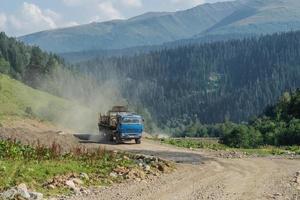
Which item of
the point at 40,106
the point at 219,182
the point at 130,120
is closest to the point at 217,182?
the point at 219,182

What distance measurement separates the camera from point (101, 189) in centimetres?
2353

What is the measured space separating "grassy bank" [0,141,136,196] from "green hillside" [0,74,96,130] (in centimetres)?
8671

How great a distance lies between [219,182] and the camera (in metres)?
26.4

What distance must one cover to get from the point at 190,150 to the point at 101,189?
22666mm

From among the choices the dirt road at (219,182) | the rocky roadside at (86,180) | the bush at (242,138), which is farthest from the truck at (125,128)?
the rocky roadside at (86,180)

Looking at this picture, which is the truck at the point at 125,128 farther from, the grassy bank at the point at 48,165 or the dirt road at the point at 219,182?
the grassy bank at the point at 48,165

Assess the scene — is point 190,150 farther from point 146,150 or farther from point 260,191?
point 260,191

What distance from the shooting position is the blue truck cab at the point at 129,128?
51.0 metres

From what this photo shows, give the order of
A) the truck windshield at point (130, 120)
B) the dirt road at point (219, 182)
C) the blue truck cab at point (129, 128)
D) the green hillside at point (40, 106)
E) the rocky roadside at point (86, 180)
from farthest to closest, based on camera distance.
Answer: the green hillside at point (40, 106) < the truck windshield at point (130, 120) < the blue truck cab at point (129, 128) < the dirt road at point (219, 182) < the rocky roadside at point (86, 180)

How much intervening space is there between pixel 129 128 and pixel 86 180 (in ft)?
86.5

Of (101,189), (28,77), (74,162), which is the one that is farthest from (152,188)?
(28,77)

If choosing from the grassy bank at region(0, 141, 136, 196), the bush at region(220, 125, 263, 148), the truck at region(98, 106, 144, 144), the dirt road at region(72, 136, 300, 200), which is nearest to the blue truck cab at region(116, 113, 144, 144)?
the truck at region(98, 106, 144, 144)

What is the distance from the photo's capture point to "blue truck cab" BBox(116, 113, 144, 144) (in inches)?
2007

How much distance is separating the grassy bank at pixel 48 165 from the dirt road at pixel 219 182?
6.36 feet
